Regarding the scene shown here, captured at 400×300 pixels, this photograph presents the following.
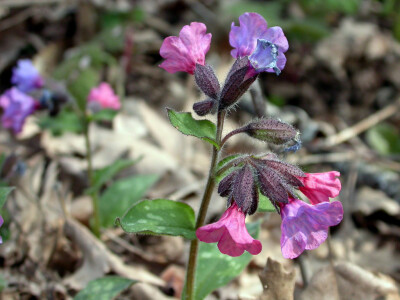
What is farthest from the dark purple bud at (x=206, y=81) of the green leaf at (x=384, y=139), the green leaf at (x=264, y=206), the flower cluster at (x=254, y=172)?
the green leaf at (x=384, y=139)

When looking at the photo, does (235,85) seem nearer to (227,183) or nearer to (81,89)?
(227,183)

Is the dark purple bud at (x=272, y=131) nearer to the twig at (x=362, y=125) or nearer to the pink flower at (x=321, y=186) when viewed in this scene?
the pink flower at (x=321, y=186)

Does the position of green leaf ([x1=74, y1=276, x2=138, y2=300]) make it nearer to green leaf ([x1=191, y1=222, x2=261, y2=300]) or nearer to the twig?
green leaf ([x1=191, y1=222, x2=261, y2=300])

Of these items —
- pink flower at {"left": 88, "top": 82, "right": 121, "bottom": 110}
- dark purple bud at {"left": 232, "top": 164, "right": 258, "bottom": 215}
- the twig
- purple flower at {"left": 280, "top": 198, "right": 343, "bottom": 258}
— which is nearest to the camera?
purple flower at {"left": 280, "top": 198, "right": 343, "bottom": 258}

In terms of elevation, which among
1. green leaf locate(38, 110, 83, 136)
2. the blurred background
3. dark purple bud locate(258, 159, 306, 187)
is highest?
dark purple bud locate(258, 159, 306, 187)

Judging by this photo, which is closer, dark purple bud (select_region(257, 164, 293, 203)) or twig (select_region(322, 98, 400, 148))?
dark purple bud (select_region(257, 164, 293, 203))

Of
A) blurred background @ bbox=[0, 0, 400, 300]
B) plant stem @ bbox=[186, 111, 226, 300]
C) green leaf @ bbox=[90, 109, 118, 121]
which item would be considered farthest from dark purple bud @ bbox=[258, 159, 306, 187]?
green leaf @ bbox=[90, 109, 118, 121]

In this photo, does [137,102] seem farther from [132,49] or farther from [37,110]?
[37,110]
